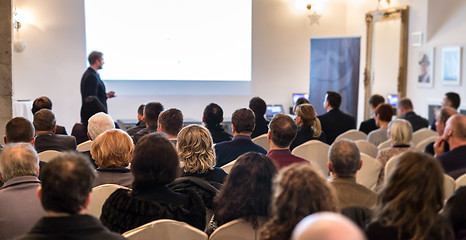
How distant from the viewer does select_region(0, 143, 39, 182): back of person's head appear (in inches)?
105

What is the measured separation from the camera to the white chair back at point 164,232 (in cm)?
219

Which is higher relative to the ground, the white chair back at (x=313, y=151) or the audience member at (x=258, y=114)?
the audience member at (x=258, y=114)

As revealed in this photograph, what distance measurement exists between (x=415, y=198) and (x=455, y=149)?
2322 millimetres

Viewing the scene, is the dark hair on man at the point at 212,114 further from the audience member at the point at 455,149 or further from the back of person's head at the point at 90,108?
the audience member at the point at 455,149

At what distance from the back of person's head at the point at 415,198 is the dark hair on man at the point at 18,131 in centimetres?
293

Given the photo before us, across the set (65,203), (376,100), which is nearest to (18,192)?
(65,203)

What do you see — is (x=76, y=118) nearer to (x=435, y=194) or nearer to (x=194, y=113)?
(x=194, y=113)

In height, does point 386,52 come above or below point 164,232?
above

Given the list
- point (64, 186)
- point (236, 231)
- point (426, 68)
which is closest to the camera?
point (64, 186)

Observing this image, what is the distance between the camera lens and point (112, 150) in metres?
3.18

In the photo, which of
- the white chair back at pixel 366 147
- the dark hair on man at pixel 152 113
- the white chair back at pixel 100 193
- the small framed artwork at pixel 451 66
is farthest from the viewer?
the small framed artwork at pixel 451 66

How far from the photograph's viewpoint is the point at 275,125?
380cm

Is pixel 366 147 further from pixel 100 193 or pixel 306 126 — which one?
pixel 100 193

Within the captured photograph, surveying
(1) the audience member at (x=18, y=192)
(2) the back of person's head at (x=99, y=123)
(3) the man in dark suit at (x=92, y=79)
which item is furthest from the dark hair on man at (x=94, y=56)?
(1) the audience member at (x=18, y=192)
